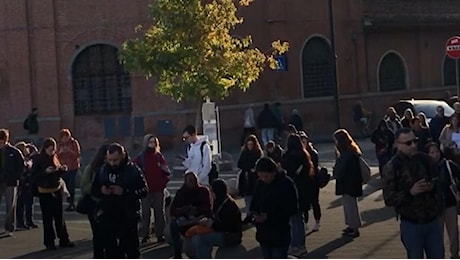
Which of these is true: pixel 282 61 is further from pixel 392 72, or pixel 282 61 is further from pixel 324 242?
pixel 324 242

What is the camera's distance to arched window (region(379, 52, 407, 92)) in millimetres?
41625

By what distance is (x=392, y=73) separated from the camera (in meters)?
42.2

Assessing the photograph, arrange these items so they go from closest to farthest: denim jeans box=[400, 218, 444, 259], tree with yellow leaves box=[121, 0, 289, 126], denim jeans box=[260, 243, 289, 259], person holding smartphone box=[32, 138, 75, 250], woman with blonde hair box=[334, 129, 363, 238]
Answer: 1. denim jeans box=[400, 218, 444, 259]
2. denim jeans box=[260, 243, 289, 259]
3. woman with blonde hair box=[334, 129, 363, 238]
4. person holding smartphone box=[32, 138, 75, 250]
5. tree with yellow leaves box=[121, 0, 289, 126]

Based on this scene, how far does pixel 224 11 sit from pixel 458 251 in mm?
14124

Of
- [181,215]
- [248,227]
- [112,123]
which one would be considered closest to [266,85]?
[112,123]

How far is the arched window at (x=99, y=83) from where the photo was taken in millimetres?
34938

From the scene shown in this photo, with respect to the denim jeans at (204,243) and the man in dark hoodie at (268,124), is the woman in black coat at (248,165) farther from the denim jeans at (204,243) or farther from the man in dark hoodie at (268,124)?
the man in dark hoodie at (268,124)

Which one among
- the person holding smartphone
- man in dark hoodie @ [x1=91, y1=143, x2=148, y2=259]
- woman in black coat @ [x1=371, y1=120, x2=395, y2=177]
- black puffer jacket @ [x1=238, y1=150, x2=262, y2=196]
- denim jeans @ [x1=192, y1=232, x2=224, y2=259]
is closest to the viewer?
man in dark hoodie @ [x1=91, y1=143, x2=148, y2=259]

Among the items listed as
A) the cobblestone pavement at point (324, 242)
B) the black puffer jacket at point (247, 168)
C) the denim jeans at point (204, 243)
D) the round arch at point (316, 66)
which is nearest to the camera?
the denim jeans at point (204, 243)

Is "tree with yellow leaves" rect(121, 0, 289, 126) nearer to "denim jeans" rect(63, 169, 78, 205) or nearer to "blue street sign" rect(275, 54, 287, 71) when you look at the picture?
"denim jeans" rect(63, 169, 78, 205)

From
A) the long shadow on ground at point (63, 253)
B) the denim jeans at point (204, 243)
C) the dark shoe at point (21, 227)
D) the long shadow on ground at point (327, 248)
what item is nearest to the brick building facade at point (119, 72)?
the dark shoe at point (21, 227)

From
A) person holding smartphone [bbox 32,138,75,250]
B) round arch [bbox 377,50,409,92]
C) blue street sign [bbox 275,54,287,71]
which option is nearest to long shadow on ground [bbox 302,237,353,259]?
person holding smartphone [bbox 32,138,75,250]

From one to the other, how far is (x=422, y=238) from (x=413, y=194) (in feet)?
1.62

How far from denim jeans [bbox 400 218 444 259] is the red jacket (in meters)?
6.44
